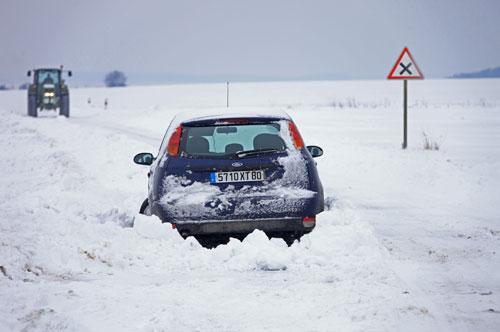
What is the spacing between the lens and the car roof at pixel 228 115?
21.5 ft

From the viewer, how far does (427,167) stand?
14.3 meters

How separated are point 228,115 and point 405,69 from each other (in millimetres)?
10339

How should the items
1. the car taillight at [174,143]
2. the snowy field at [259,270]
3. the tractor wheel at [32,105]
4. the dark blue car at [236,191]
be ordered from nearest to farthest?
the snowy field at [259,270]
the dark blue car at [236,191]
the car taillight at [174,143]
the tractor wheel at [32,105]

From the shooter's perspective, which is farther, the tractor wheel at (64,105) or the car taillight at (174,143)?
the tractor wheel at (64,105)

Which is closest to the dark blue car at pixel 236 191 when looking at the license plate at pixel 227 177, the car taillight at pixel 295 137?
the license plate at pixel 227 177

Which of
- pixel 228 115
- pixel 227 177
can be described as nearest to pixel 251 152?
pixel 227 177

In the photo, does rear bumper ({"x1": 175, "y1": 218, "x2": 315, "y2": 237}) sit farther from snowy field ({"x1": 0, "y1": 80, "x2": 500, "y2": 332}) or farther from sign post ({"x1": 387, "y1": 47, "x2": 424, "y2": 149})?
sign post ({"x1": 387, "y1": 47, "x2": 424, "y2": 149})

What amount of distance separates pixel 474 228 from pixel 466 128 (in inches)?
774

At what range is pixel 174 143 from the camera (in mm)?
6539

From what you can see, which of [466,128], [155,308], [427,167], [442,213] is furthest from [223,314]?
[466,128]

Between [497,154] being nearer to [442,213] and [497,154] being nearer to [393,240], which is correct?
[442,213]

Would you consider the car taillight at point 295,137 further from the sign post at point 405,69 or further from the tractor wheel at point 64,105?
the tractor wheel at point 64,105

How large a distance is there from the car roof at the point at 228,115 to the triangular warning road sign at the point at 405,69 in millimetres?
9633

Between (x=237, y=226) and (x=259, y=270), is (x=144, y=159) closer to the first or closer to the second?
(x=237, y=226)
